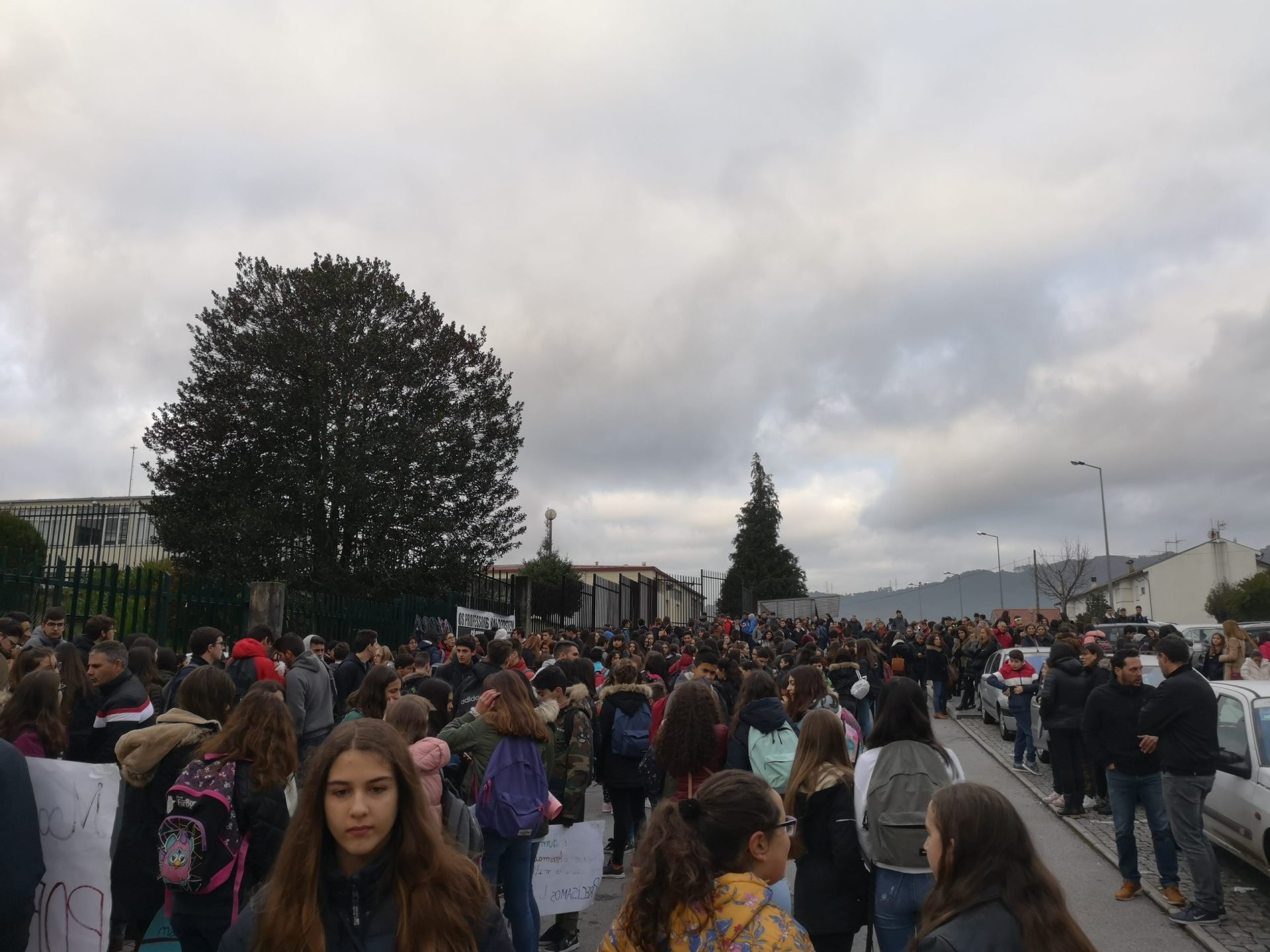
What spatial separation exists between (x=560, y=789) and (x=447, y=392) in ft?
65.4

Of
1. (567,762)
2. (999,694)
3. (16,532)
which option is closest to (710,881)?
(567,762)

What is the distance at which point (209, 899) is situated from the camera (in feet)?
12.9

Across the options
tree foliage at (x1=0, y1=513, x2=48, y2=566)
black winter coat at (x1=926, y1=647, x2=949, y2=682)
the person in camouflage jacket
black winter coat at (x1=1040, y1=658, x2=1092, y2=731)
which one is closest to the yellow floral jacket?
the person in camouflage jacket

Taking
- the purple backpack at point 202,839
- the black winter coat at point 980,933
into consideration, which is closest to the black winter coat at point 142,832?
the purple backpack at point 202,839

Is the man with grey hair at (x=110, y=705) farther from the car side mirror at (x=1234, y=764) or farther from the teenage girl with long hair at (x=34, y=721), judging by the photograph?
the car side mirror at (x=1234, y=764)

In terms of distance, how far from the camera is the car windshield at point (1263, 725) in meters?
7.93

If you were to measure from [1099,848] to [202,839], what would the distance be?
871cm

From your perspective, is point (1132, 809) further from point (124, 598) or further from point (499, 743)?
point (124, 598)

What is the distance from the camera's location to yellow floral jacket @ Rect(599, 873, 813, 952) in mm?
2758

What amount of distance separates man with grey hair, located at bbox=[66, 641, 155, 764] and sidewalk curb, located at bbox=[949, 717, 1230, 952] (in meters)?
7.18

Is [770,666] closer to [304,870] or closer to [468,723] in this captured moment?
[468,723]

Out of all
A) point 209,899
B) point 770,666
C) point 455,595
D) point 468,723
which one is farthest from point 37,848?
point 455,595

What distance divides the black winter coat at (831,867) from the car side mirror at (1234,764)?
13.3ft

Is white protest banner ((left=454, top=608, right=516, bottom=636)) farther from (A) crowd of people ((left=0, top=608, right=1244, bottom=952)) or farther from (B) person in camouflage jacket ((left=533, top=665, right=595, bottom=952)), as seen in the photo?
(B) person in camouflage jacket ((left=533, top=665, right=595, bottom=952))
